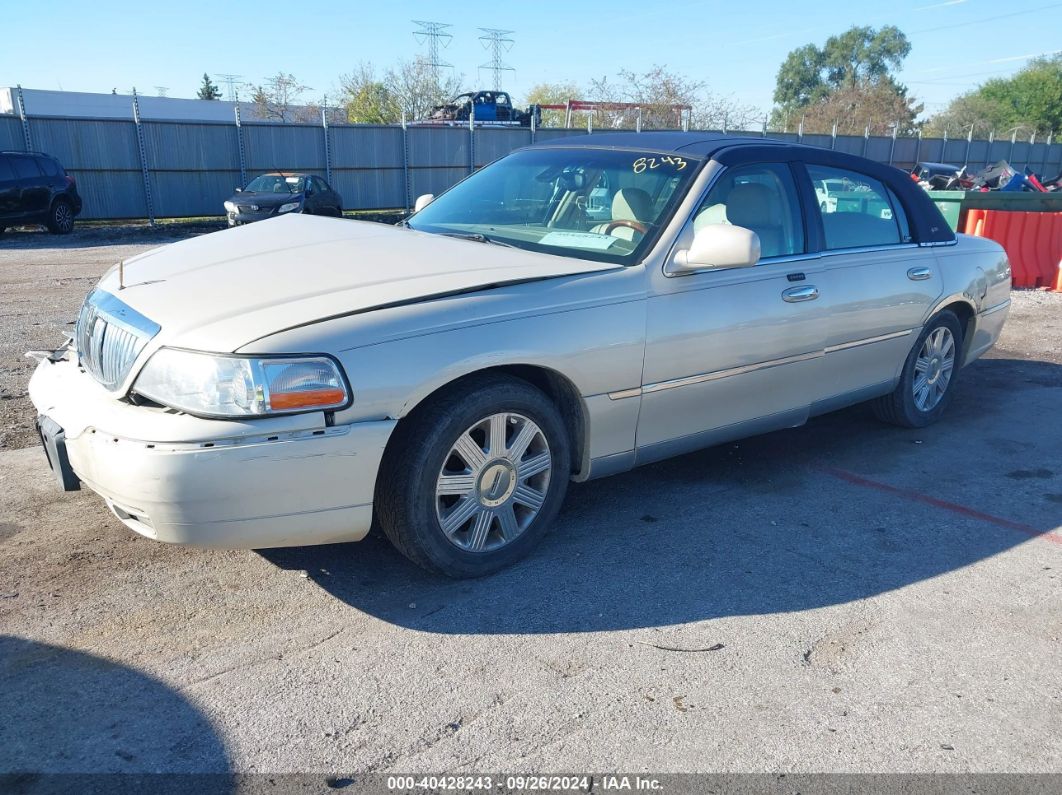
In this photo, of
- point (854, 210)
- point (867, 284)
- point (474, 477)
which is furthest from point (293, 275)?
point (854, 210)

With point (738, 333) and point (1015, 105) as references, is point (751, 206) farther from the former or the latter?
point (1015, 105)

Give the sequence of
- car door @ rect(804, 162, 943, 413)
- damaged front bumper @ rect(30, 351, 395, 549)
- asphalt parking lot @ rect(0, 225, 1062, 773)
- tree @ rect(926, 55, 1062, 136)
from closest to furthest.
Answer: asphalt parking lot @ rect(0, 225, 1062, 773) → damaged front bumper @ rect(30, 351, 395, 549) → car door @ rect(804, 162, 943, 413) → tree @ rect(926, 55, 1062, 136)

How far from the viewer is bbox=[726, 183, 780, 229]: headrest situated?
431cm

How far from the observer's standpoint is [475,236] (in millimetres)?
4281

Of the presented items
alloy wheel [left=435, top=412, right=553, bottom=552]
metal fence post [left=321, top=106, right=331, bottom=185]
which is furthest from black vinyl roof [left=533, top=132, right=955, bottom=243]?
metal fence post [left=321, top=106, right=331, bottom=185]

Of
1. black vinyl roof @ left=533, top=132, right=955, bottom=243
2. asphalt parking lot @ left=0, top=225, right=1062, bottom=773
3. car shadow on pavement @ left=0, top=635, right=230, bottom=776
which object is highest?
black vinyl roof @ left=533, top=132, right=955, bottom=243

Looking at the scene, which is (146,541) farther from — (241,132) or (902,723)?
(241,132)

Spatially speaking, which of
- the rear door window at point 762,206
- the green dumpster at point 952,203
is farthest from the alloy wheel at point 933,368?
the green dumpster at point 952,203

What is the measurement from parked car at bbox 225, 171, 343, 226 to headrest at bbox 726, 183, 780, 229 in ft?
50.4

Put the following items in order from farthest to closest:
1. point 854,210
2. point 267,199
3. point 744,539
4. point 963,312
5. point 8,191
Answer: point 267,199
point 8,191
point 963,312
point 854,210
point 744,539

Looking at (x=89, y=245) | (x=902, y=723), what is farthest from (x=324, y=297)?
(x=89, y=245)

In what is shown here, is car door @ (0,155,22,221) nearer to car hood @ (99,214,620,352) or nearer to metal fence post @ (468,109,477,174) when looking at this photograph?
metal fence post @ (468,109,477,174)

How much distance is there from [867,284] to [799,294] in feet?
2.16

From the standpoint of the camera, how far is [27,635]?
9.97 feet
